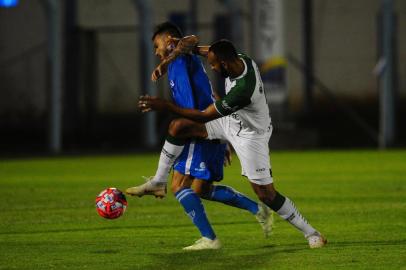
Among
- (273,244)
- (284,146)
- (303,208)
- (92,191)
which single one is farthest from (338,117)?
(273,244)

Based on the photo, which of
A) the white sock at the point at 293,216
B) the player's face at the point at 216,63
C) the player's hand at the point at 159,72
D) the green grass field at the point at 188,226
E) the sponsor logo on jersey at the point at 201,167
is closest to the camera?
the green grass field at the point at 188,226

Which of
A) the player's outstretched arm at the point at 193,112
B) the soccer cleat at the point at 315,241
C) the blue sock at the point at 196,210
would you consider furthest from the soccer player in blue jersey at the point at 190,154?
the soccer cleat at the point at 315,241

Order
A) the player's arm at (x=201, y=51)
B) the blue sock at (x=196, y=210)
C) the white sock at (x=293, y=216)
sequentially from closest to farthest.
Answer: the white sock at (x=293, y=216) → the blue sock at (x=196, y=210) → the player's arm at (x=201, y=51)

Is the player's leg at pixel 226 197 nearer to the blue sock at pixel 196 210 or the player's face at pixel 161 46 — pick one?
the blue sock at pixel 196 210

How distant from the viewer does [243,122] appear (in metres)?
10.1

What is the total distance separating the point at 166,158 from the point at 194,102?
603mm

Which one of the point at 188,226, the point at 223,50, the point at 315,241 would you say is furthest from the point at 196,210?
the point at 188,226

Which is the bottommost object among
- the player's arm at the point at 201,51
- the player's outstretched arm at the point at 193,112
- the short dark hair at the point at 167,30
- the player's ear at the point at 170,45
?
the player's outstretched arm at the point at 193,112

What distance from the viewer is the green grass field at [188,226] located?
9.50 meters

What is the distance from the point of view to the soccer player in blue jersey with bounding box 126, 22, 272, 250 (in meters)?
10.3

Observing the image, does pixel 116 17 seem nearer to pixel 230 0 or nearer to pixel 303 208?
pixel 230 0

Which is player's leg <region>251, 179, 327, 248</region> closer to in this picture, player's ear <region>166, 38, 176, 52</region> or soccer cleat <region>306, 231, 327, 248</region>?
soccer cleat <region>306, 231, 327, 248</region>

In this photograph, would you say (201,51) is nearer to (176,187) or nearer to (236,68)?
Result: (236,68)

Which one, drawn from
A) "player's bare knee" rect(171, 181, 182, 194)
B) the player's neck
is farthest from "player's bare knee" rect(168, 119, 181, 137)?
the player's neck
